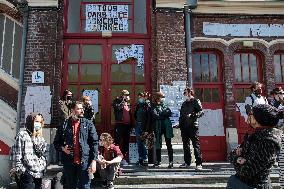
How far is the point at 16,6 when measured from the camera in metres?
10.3

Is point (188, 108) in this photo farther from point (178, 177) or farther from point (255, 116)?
point (255, 116)

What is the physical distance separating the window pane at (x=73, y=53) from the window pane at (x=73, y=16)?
465 mm

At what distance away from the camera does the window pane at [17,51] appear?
34.0ft

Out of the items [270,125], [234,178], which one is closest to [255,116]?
[270,125]

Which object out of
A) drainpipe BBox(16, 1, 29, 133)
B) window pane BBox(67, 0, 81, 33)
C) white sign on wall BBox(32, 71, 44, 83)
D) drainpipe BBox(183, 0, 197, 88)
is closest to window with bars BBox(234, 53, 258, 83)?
drainpipe BBox(183, 0, 197, 88)

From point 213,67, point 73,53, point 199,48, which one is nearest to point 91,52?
point 73,53

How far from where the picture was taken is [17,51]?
1051cm

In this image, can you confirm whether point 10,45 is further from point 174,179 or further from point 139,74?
point 174,179

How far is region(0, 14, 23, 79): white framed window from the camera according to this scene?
1039cm

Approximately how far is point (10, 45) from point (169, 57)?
4402 millimetres

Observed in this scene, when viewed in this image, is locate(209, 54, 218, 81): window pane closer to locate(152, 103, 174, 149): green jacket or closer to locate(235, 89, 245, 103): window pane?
locate(235, 89, 245, 103): window pane

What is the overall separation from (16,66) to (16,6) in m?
1.61

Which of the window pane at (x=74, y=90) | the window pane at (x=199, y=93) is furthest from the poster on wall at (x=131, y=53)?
the window pane at (x=199, y=93)

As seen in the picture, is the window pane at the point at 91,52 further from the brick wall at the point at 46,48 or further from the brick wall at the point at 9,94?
the brick wall at the point at 9,94
